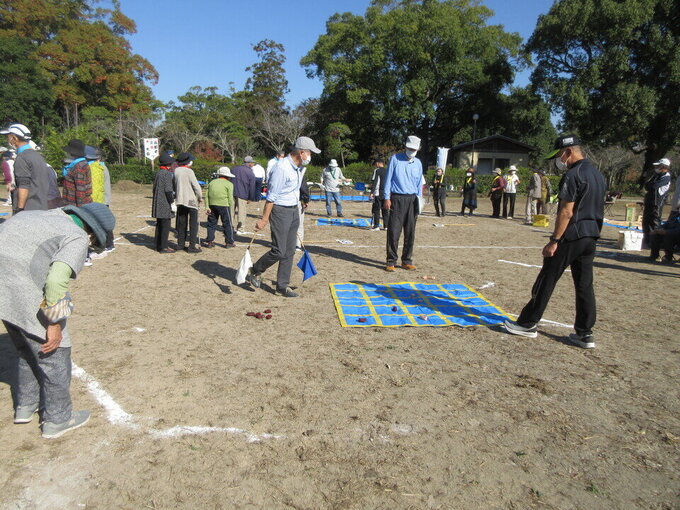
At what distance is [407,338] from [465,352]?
0.60 m

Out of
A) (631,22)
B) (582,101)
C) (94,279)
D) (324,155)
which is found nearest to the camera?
(94,279)

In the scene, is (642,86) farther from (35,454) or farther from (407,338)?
(35,454)

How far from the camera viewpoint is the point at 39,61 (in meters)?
42.3

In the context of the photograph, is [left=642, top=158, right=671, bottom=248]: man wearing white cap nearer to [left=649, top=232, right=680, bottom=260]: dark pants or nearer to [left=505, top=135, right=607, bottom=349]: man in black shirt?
[left=649, top=232, right=680, bottom=260]: dark pants

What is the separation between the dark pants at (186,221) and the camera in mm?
8383

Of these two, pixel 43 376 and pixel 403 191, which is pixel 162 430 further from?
pixel 403 191

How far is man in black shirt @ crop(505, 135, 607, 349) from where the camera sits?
425cm

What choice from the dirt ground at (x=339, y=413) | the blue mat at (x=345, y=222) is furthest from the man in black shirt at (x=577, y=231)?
the blue mat at (x=345, y=222)

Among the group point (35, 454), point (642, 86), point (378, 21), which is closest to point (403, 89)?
point (378, 21)

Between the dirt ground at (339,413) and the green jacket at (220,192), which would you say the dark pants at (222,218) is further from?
the dirt ground at (339,413)

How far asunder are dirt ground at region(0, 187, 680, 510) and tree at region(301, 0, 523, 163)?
34730 mm

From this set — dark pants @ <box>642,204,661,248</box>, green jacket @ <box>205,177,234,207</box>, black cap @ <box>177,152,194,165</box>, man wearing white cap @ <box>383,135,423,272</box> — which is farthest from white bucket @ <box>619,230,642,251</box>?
black cap @ <box>177,152,194,165</box>

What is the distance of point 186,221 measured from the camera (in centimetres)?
862

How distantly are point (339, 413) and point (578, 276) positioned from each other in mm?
2666
